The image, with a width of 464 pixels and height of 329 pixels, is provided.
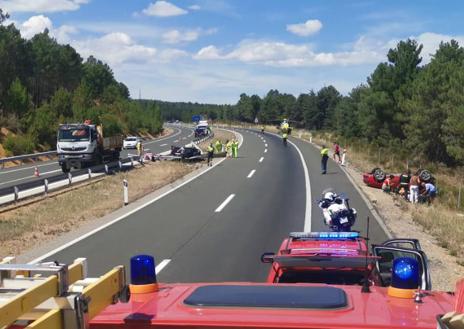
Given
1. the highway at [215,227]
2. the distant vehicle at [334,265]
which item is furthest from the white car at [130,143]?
the distant vehicle at [334,265]

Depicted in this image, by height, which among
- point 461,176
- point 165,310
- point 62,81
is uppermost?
point 62,81

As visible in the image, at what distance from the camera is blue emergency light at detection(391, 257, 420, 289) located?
10.4 ft

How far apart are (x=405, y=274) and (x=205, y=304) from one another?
1.14m

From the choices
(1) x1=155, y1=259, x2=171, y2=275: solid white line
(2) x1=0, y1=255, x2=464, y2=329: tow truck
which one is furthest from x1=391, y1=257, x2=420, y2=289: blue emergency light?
(1) x1=155, y1=259, x2=171, y2=275: solid white line

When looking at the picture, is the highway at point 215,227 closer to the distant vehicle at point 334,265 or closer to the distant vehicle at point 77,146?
the distant vehicle at point 334,265

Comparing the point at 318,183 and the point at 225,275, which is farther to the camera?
the point at 318,183

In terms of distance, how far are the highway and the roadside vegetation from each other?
3234cm

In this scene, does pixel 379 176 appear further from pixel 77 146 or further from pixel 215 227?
pixel 77 146

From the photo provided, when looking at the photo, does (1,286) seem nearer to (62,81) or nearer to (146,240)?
(146,240)

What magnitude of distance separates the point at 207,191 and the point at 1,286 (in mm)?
24429

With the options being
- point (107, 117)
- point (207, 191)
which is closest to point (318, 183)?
point (207, 191)

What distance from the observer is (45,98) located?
9206cm

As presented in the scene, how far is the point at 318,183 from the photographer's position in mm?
30297

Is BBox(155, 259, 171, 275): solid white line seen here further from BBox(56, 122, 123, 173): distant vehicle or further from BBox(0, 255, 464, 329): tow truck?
BBox(56, 122, 123, 173): distant vehicle
